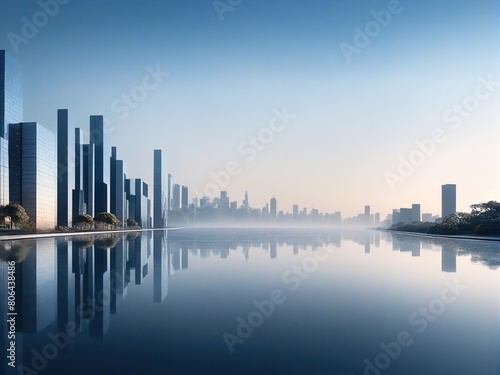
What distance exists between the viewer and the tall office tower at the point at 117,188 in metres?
108

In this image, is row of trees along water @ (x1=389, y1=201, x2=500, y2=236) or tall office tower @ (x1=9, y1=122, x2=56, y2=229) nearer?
row of trees along water @ (x1=389, y1=201, x2=500, y2=236)

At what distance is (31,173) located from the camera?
70125 mm

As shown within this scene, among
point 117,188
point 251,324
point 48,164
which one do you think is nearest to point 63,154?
point 48,164

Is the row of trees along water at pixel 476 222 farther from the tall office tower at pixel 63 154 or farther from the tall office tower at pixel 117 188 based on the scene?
the tall office tower at pixel 117 188

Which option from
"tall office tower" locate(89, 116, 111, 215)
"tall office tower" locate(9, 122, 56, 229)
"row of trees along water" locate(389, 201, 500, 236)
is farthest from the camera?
"tall office tower" locate(89, 116, 111, 215)

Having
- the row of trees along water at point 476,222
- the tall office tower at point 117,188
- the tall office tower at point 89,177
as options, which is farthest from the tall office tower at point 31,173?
the row of trees along water at point 476,222

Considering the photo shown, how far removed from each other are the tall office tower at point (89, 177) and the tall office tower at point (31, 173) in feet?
46.8

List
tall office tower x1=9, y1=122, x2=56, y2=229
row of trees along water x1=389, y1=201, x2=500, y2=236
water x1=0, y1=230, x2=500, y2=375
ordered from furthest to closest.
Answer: tall office tower x1=9, y1=122, x2=56, y2=229, row of trees along water x1=389, y1=201, x2=500, y2=236, water x1=0, y1=230, x2=500, y2=375

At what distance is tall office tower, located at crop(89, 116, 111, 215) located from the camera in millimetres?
96713

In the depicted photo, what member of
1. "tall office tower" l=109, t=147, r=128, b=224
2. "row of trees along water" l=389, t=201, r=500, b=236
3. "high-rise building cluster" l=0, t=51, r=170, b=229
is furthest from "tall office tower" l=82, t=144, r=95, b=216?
"row of trees along water" l=389, t=201, r=500, b=236

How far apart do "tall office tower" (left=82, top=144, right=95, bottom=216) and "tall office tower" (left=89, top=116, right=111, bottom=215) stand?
6.05ft

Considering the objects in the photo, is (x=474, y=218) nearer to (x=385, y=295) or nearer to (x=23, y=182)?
(x=385, y=295)

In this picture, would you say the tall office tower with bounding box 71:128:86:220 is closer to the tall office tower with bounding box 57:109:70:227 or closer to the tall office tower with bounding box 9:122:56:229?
the tall office tower with bounding box 57:109:70:227

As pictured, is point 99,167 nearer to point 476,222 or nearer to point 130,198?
point 130,198
